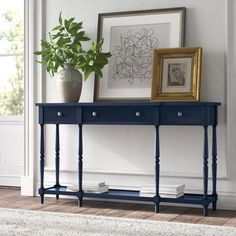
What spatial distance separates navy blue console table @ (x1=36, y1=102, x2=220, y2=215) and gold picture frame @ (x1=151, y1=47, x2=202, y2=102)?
0.54ft

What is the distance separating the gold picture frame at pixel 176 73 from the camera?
4.05 m

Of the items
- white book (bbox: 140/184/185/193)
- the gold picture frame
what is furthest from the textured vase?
white book (bbox: 140/184/185/193)

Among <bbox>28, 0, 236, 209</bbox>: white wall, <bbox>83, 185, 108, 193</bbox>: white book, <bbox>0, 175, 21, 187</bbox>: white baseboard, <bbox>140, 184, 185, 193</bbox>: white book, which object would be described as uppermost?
<bbox>28, 0, 236, 209</bbox>: white wall

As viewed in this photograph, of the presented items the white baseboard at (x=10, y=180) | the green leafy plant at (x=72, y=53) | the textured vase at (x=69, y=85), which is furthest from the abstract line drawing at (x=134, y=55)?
the white baseboard at (x=10, y=180)

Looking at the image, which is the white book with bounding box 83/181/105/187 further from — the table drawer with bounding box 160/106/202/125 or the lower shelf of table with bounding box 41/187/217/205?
the table drawer with bounding box 160/106/202/125

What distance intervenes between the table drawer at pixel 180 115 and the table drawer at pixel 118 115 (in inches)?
3.9

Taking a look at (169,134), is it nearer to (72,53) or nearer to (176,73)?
(176,73)

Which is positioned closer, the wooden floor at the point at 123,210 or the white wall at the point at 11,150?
the wooden floor at the point at 123,210

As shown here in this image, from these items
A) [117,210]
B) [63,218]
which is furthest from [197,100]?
[63,218]

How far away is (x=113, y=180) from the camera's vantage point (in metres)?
4.46

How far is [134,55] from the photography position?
4371 mm

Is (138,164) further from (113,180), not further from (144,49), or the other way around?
(144,49)

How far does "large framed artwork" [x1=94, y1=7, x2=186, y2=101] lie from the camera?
14.0 ft

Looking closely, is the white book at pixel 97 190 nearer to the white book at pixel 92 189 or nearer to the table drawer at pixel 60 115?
the white book at pixel 92 189
